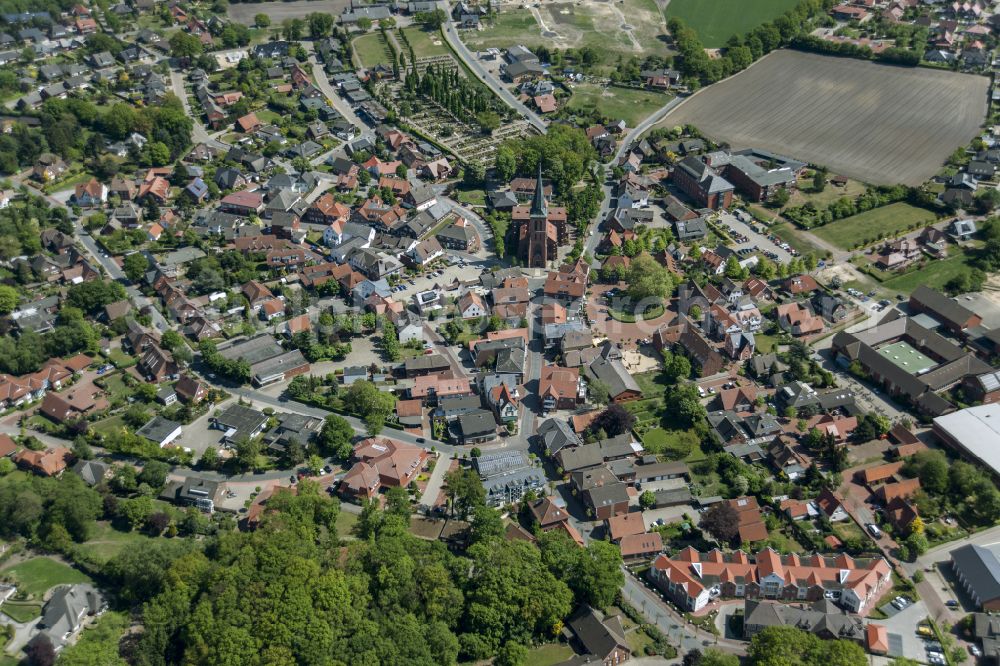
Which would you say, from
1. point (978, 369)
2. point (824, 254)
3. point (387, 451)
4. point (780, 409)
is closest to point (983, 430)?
point (978, 369)

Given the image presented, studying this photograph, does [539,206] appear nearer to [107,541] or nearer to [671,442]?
[671,442]

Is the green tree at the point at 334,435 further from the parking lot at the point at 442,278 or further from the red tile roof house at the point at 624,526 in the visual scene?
the red tile roof house at the point at 624,526

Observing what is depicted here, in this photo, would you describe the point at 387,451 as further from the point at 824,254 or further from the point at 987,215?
the point at 987,215

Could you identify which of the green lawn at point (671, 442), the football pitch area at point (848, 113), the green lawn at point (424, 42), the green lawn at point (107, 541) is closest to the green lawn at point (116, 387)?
the green lawn at point (107, 541)

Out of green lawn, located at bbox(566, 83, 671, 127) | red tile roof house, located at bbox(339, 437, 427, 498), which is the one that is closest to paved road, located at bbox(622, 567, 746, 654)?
red tile roof house, located at bbox(339, 437, 427, 498)

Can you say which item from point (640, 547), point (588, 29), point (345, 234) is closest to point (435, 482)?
point (640, 547)

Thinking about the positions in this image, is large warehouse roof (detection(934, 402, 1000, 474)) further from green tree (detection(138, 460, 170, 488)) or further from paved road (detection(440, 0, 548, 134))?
paved road (detection(440, 0, 548, 134))
